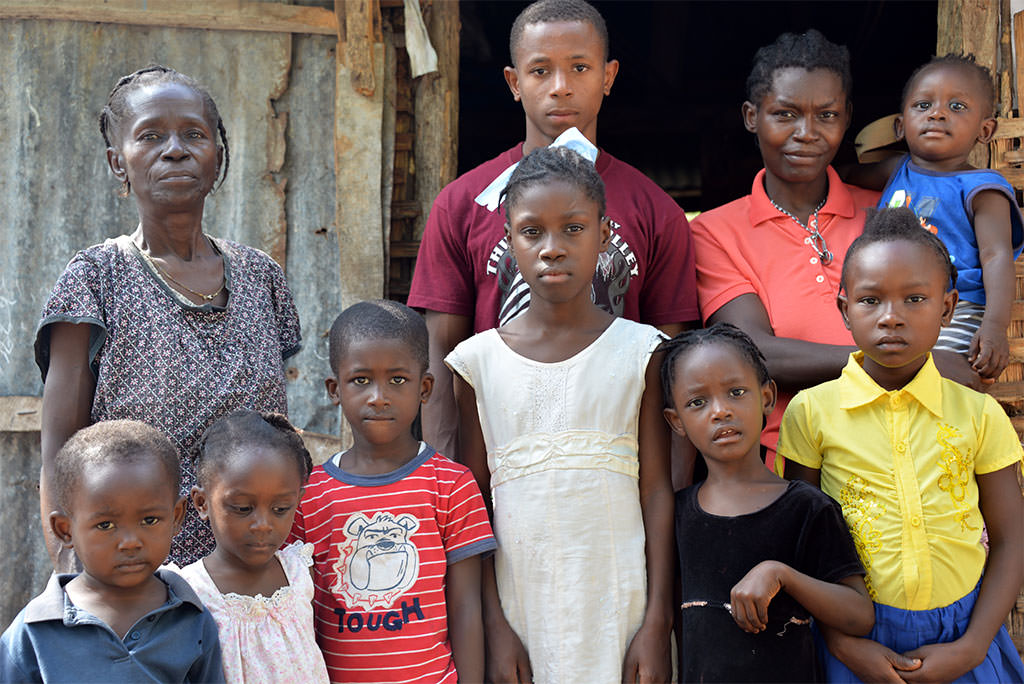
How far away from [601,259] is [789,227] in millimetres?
635

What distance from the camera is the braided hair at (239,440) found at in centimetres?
207

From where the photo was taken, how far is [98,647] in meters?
1.85

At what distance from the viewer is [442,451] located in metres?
2.54

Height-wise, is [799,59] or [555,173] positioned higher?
[799,59]

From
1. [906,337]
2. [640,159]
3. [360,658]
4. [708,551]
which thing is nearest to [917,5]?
[640,159]

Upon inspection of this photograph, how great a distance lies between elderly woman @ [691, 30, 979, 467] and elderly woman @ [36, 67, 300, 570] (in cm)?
125

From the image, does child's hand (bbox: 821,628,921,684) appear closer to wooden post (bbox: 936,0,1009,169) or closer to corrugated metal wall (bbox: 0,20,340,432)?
wooden post (bbox: 936,0,1009,169)

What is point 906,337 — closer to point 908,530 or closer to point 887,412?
point 887,412

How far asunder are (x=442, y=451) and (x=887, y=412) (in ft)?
3.59

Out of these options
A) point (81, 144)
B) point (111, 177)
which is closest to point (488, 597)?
point (111, 177)

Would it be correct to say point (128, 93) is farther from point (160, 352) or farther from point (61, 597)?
point (61, 597)

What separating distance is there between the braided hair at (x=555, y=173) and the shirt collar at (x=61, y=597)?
3.66ft

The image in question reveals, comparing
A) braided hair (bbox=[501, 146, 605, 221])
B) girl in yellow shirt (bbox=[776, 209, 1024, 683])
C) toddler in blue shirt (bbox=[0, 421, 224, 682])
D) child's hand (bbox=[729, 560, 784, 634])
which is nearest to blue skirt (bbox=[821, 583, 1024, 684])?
girl in yellow shirt (bbox=[776, 209, 1024, 683])

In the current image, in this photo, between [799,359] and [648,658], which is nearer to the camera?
[648,658]
